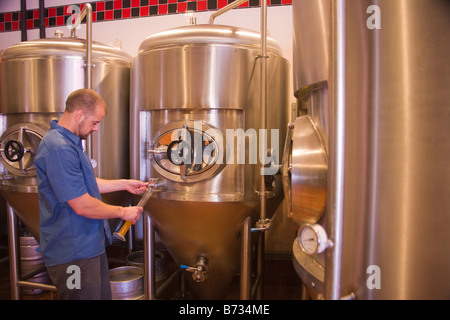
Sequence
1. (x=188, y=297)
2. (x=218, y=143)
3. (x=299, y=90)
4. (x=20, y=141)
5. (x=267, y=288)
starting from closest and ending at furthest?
(x=299, y=90) → (x=218, y=143) → (x=20, y=141) → (x=188, y=297) → (x=267, y=288)

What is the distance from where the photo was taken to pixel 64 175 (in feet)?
5.28

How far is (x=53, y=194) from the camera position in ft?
5.57

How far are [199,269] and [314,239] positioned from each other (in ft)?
4.27

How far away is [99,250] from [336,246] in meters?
1.30

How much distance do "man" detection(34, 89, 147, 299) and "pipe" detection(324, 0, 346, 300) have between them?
1.08 metres

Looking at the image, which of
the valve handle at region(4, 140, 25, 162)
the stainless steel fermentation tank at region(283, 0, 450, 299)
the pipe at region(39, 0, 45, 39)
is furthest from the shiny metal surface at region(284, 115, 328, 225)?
the pipe at region(39, 0, 45, 39)

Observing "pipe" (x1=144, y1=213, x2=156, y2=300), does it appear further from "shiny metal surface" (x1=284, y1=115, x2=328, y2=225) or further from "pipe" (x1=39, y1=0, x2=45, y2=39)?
"pipe" (x1=39, y1=0, x2=45, y2=39)

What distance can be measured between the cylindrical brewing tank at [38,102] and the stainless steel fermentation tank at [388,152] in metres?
1.90

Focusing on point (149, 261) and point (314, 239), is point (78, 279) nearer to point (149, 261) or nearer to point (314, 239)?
point (149, 261)

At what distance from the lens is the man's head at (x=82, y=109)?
5.71ft

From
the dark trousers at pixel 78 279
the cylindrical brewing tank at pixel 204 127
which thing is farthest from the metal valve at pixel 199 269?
the dark trousers at pixel 78 279

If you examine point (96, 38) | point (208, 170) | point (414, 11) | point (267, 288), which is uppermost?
point (96, 38)

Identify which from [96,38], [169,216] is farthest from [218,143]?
[96,38]
